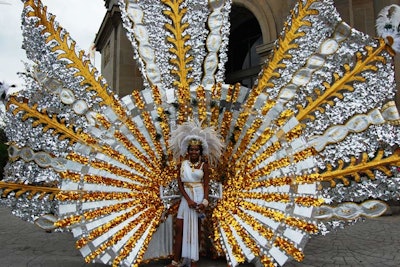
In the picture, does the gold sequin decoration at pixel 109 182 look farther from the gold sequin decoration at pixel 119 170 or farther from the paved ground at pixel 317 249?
the paved ground at pixel 317 249

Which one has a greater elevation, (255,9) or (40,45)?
(255,9)

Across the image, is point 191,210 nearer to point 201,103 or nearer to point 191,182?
point 191,182

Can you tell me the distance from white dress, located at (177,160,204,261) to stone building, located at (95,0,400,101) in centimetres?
548

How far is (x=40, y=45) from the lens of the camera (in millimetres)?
3936

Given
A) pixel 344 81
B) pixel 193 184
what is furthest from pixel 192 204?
pixel 344 81

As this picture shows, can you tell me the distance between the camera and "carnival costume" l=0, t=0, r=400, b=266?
135 inches

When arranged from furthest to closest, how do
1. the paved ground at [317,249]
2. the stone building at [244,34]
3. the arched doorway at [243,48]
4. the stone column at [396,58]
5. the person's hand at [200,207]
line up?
the arched doorway at [243,48] → the stone building at [244,34] → the stone column at [396,58] → the paved ground at [317,249] → the person's hand at [200,207]

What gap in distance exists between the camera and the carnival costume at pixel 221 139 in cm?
344

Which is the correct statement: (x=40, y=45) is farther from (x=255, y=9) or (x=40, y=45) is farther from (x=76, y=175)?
(x=255, y=9)

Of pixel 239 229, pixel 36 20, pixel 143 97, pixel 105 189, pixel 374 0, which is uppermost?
pixel 374 0

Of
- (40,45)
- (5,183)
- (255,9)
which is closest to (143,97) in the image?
(40,45)

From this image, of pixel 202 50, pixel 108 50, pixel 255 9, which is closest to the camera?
pixel 202 50

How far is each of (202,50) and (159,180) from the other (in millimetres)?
1487

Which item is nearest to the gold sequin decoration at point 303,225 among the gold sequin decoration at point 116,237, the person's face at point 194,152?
the person's face at point 194,152
